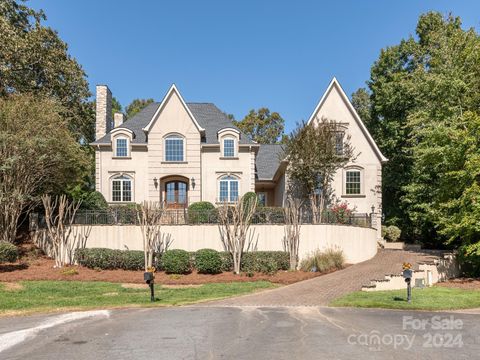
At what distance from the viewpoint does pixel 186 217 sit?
20.7m

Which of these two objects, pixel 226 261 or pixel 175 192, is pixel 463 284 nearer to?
pixel 226 261

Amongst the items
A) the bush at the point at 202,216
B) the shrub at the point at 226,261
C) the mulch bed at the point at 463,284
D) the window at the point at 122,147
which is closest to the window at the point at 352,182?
the mulch bed at the point at 463,284

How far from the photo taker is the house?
87.9ft

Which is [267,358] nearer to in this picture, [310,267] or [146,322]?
[146,322]

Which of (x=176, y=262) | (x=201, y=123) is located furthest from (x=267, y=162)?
(x=176, y=262)

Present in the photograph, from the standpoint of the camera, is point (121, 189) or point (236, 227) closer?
point (236, 227)

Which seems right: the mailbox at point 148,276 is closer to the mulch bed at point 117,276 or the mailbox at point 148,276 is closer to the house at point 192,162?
the mulch bed at point 117,276

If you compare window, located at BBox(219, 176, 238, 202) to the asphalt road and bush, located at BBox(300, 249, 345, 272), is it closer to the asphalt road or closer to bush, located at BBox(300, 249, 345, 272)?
bush, located at BBox(300, 249, 345, 272)

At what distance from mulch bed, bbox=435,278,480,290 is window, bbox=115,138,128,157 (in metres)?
20.1

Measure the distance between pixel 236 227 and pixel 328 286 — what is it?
17.9 ft

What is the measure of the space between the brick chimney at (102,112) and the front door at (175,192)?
685cm

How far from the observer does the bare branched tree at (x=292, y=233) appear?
19.5 meters

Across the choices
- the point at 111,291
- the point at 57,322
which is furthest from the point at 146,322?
the point at 111,291

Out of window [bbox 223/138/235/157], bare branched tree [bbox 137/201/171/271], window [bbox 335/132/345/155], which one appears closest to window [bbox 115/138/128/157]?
window [bbox 223/138/235/157]
